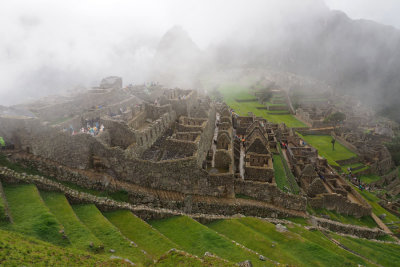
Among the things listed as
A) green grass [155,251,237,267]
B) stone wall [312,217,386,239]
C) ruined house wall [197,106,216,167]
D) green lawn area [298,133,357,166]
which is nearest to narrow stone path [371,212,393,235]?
stone wall [312,217,386,239]

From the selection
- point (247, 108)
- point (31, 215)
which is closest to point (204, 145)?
point (31, 215)

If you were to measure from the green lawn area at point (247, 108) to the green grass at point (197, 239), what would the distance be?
201ft

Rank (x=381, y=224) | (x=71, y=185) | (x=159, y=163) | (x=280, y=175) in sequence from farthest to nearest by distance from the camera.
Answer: (x=381, y=224) < (x=280, y=175) < (x=159, y=163) < (x=71, y=185)

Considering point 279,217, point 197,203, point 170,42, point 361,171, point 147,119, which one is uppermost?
point 170,42

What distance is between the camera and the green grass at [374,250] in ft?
76.1

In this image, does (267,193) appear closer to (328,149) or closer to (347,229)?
(347,229)

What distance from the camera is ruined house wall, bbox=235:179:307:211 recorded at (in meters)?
26.2

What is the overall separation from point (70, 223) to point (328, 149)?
68.4 m

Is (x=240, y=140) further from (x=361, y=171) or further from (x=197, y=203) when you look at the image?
(x=361, y=171)

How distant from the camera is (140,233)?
16891 millimetres

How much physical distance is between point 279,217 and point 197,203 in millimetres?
9245

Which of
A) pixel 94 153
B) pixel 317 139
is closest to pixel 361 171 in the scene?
pixel 317 139

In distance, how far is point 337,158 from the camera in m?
61.9

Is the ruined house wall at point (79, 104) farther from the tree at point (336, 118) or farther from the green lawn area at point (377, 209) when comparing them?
the tree at point (336, 118)
